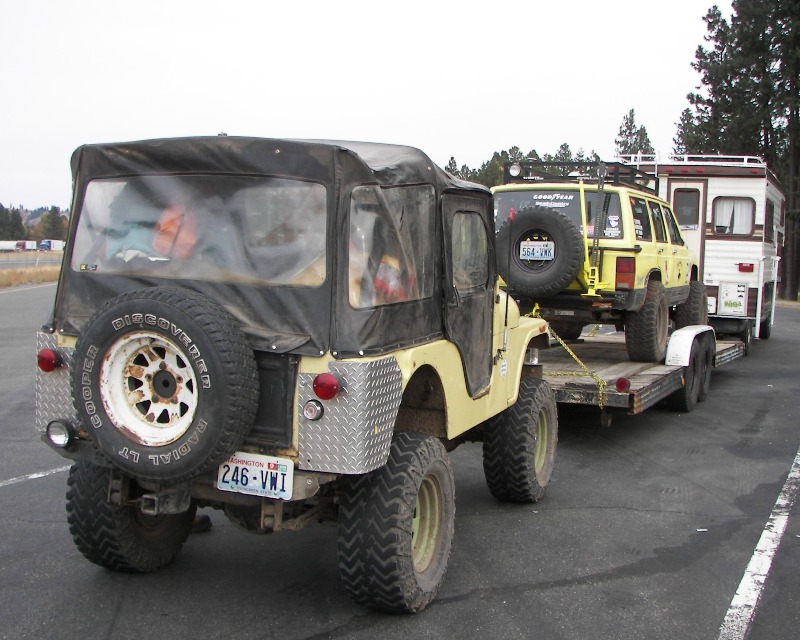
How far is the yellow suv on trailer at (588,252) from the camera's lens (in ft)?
28.0

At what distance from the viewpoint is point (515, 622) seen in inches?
171

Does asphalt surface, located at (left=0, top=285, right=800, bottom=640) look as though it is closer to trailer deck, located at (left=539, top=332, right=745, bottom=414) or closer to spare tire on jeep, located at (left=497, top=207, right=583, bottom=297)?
trailer deck, located at (left=539, top=332, right=745, bottom=414)

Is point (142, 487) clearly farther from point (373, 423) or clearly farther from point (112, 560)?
point (373, 423)

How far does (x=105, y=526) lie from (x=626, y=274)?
608 centimetres

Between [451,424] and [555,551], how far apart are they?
1.23 m

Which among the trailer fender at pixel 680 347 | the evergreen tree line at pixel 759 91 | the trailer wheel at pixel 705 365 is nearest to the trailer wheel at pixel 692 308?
the trailer wheel at pixel 705 365

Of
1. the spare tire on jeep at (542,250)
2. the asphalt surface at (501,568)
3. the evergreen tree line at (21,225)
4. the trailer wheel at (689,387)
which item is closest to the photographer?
the asphalt surface at (501,568)

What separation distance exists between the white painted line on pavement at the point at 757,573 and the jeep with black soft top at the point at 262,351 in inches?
58.3

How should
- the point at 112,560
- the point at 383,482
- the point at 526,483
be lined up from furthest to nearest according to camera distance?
the point at 526,483 < the point at 112,560 < the point at 383,482

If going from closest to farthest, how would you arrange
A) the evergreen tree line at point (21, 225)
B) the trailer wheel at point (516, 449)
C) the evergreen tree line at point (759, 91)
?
the trailer wheel at point (516, 449) → the evergreen tree line at point (759, 91) → the evergreen tree line at point (21, 225)

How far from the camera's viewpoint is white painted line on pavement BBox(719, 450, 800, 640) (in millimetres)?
4336

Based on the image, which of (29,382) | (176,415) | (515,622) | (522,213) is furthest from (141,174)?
(29,382)

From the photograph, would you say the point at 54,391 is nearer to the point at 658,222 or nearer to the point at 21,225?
the point at 658,222

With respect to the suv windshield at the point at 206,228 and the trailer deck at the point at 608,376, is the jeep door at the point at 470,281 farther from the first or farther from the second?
the trailer deck at the point at 608,376
